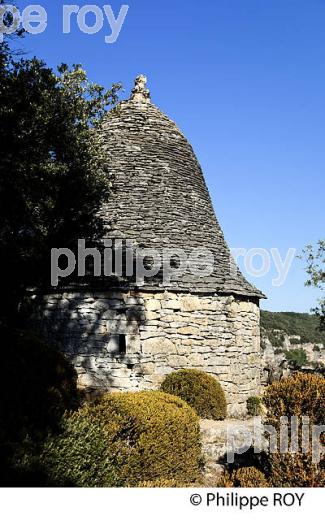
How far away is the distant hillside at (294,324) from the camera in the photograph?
80550mm

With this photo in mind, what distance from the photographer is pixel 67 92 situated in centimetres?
1184

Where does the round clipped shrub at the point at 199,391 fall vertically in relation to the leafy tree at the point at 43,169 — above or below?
below

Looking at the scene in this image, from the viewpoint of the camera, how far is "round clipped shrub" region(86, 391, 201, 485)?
723 centimetres

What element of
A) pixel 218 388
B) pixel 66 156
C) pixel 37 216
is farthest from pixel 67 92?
pixel 218 388

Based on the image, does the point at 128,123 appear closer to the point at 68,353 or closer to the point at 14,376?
the point at 68,353

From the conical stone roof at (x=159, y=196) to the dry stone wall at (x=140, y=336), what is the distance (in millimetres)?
662

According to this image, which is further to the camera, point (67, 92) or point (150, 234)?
point (150, 234)

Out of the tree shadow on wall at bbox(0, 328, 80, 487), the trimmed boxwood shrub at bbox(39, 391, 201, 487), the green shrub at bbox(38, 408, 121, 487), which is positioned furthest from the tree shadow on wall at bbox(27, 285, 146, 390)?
the green shrub at bbox(38, 408, 121, 487)

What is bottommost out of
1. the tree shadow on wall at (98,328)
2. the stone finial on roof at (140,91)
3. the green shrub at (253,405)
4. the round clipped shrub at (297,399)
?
the green shrub at (253,405)

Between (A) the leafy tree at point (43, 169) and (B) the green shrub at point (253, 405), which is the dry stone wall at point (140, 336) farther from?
(A) the leafy tree at point (43, 169)

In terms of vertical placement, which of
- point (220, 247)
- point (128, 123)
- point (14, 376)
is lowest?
point (14, 376)

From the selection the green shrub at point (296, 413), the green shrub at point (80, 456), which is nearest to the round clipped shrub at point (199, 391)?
the green shrub at point (296, 413)

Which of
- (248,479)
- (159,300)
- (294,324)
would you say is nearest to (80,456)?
(248,479)

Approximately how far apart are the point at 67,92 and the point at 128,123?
16.5 feet
